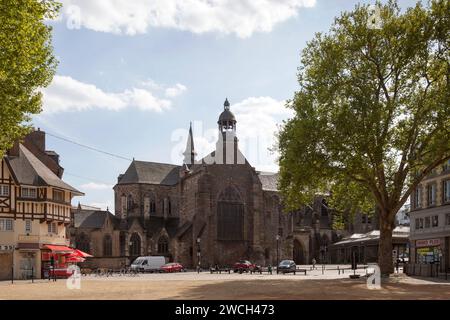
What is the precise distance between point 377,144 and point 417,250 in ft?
77.5

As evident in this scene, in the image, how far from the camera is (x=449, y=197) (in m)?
50.8

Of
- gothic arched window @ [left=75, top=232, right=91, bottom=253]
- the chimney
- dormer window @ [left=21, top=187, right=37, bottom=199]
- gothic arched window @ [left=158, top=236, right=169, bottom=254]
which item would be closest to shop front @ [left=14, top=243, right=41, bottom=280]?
dormer window @ [left=21, top=187, right=37, bottom=199]

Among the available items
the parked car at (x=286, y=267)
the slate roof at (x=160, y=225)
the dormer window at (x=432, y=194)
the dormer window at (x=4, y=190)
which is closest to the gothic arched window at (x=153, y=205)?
the slate roof at (x=160, y=225)

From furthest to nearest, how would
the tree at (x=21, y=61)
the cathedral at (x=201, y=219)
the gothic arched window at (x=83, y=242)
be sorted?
the gothic arched window at (x=83, y=242) < the cathedral at (x=201, y=219) < the tree at (x=21, y=61)

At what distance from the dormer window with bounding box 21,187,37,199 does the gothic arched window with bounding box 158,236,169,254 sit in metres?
28.4

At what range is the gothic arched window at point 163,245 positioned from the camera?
8062 cm

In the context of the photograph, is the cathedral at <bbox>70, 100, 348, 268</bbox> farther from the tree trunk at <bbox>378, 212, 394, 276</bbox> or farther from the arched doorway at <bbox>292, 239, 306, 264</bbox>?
the tree trunk at <bbox>378, 212, 394, 276</bbox>

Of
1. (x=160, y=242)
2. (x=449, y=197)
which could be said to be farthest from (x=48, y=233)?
(x=449, y=197)

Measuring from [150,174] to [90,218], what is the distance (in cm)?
1113

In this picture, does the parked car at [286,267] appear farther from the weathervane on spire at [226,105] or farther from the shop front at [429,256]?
the weathervane on spire at [226,105]

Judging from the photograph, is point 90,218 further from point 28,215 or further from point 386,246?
point 386,246

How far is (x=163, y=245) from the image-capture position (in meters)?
80.9

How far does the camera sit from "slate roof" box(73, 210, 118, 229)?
274 feet

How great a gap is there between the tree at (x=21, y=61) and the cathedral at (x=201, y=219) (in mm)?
44337
